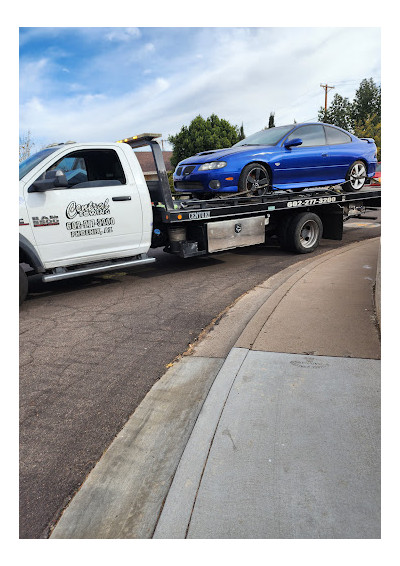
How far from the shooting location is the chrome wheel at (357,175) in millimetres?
8906

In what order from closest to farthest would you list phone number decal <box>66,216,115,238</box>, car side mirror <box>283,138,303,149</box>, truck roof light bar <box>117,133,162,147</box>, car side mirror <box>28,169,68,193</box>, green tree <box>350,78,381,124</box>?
A: car side mirror <box>28,169,68,193</box>
phone number decal <box>66,216,115,238</box>
truck roof light bar <box>117,133,162,147</box>
car side mirror <box>283,138,303,149</box>
green tree <box>350,78,381,124</box>

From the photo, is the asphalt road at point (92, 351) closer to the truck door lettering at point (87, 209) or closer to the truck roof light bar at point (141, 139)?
the truck door lettering at point (87, 209)

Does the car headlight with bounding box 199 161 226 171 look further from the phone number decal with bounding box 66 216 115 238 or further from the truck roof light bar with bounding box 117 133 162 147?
the phone number decal with bounding box 66 216 115 238

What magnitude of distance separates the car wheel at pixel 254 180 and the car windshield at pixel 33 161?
10.3 ft

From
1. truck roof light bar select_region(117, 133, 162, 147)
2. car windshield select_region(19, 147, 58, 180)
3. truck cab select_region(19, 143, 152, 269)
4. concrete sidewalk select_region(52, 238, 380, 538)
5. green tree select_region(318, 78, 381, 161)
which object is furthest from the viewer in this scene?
green tree select_region(318, 78, 381, 161)

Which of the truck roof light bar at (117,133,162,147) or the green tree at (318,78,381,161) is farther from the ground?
the green tree at (318,78,381,161)

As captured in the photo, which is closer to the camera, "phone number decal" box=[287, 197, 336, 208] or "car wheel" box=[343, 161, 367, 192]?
"phone number decal" box=[287, 197, 336, 208]

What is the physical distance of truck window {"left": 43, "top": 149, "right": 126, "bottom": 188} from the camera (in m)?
5.62

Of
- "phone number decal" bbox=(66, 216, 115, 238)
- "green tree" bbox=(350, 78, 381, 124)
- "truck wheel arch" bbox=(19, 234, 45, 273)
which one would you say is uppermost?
"green tree" bbox=(350, 78, 381, 124)

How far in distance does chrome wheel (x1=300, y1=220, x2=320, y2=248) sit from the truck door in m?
3.91

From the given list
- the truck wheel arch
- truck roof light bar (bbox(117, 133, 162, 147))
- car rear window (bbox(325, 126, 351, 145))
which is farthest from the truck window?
car rear window (bbox(325, 126, 351, 145))

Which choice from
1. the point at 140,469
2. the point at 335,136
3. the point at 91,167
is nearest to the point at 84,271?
the point at 91,167

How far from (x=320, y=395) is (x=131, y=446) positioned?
137 cm

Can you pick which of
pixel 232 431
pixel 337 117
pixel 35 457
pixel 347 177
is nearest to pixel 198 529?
pixel 232 431
